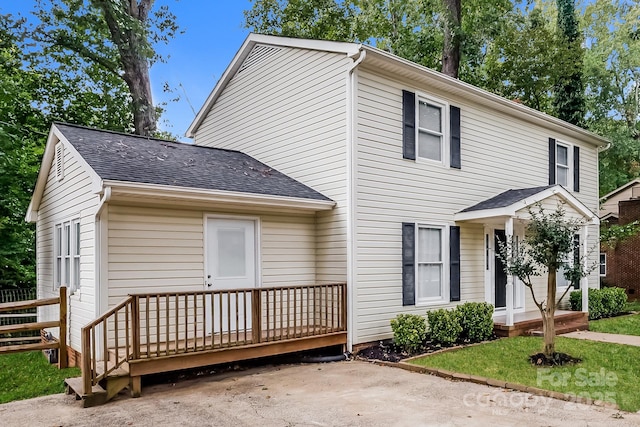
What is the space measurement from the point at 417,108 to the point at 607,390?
5600mm

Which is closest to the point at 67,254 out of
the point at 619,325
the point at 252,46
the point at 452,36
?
the point at 252,46

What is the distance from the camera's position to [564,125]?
1216 centimetres

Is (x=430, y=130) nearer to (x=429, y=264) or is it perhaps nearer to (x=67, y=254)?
(x=429, y=264)

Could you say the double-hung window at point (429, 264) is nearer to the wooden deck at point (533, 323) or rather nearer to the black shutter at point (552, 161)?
the wooden deck at point (533, 323)

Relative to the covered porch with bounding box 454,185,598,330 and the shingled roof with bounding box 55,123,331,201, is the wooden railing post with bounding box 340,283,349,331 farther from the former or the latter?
the covered porch with bounding box 454,185,598,330

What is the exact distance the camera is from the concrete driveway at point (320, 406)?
190 inches

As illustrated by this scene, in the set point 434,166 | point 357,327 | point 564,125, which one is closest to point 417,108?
point 434,166

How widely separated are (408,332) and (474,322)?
1.65 meters

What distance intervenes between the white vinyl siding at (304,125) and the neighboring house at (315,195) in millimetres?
33

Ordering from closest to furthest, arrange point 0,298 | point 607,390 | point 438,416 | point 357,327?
point 438,416
point 607,390
point 357,327
point 0,298

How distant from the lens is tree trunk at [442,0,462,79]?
16766 millimetres

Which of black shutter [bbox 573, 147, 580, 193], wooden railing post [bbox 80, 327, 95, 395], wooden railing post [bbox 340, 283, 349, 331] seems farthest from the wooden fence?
black shutter [bbox 573, 147, 580, 193]

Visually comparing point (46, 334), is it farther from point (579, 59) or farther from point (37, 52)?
point (579, 59)

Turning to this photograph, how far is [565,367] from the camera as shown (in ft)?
22.1
